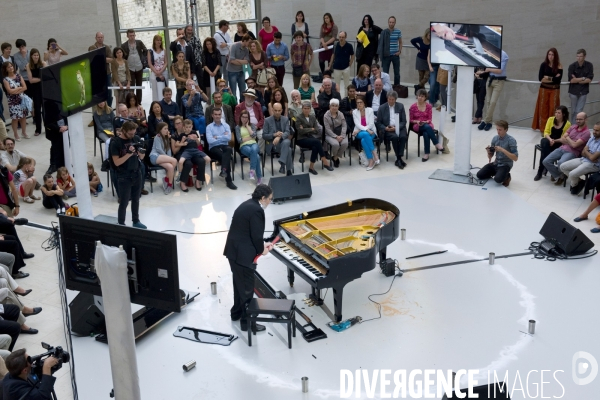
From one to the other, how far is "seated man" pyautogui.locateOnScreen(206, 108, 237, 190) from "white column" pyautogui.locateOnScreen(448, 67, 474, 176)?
11.3 feet

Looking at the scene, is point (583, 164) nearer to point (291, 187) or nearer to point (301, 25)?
point (291, 187)

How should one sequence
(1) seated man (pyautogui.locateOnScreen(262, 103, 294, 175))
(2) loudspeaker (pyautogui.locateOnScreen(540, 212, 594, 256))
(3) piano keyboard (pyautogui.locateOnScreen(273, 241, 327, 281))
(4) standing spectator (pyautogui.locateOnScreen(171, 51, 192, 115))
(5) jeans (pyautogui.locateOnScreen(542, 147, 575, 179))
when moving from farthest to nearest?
(4) standing spectator (pyautogui.locateOnScreen(171, 51, 192, 115))
(1) seated man (pyautogui.locateOnScreen(262, 103, 294, 175))
(5) jeans (pyautogui.locateOnScreen(542, 147, 575, 179))
(2) loudspeaker (pyautogui.locateOnScreen(540, 212, 594, 256))
(3) piano keyboard (pyautogui.locateOnScreen(273, 241, 327, 281))

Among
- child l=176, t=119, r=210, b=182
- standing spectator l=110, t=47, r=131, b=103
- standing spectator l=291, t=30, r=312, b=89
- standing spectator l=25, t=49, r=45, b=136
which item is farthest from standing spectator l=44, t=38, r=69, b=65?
standing spectator l=291, t=30, r=312, b=89

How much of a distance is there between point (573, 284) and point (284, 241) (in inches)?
127

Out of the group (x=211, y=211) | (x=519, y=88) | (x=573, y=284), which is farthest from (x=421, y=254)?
(x=519, y=88)

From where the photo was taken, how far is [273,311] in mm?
7422

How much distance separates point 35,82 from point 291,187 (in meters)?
5.71

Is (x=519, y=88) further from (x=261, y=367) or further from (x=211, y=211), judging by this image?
(x=261, y=367)

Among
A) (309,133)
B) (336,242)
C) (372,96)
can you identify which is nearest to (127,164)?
(336,242)

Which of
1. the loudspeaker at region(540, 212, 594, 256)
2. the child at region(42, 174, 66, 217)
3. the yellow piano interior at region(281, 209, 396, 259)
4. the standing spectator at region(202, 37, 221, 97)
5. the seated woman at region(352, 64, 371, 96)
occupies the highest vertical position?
the standing spectator at region(202, 37, 221, 97)

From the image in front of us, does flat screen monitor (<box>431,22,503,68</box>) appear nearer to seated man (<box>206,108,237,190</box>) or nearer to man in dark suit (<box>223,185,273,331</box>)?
seated man (<box>206,108,237,190</box>)

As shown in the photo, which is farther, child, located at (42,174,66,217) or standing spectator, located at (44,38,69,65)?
standing spectator, located at (44,38,69,65)

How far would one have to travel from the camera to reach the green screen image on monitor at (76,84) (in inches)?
308

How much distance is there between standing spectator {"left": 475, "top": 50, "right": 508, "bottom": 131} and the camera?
13.8 meters
